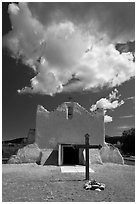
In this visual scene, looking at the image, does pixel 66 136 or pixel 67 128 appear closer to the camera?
pixel 66 136

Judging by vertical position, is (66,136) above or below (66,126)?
below

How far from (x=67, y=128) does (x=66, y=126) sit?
195mm

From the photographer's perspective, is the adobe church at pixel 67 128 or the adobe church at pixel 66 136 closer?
the adobe church at pixel 66 136

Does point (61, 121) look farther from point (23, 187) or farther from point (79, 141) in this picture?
point (23, 187)

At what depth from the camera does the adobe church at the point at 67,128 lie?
15984mm

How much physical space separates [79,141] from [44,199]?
36.5 ft

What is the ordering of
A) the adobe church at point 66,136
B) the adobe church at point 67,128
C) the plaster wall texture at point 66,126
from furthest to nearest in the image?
the plaster wall texture at point 66,126, the adobe church at point 67,128, the adobe church at point 66,136

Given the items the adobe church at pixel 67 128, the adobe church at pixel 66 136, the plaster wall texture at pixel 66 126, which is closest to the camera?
the adobe church at pixel 66 136

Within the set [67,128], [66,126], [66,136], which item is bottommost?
[66,136]

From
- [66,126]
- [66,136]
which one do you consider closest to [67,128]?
[66,126]

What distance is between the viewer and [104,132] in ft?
56.0

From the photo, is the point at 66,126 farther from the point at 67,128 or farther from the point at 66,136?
the point at 66,136

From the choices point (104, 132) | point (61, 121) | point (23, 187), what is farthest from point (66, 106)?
point (23, 187)

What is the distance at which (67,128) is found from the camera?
16.5 m
